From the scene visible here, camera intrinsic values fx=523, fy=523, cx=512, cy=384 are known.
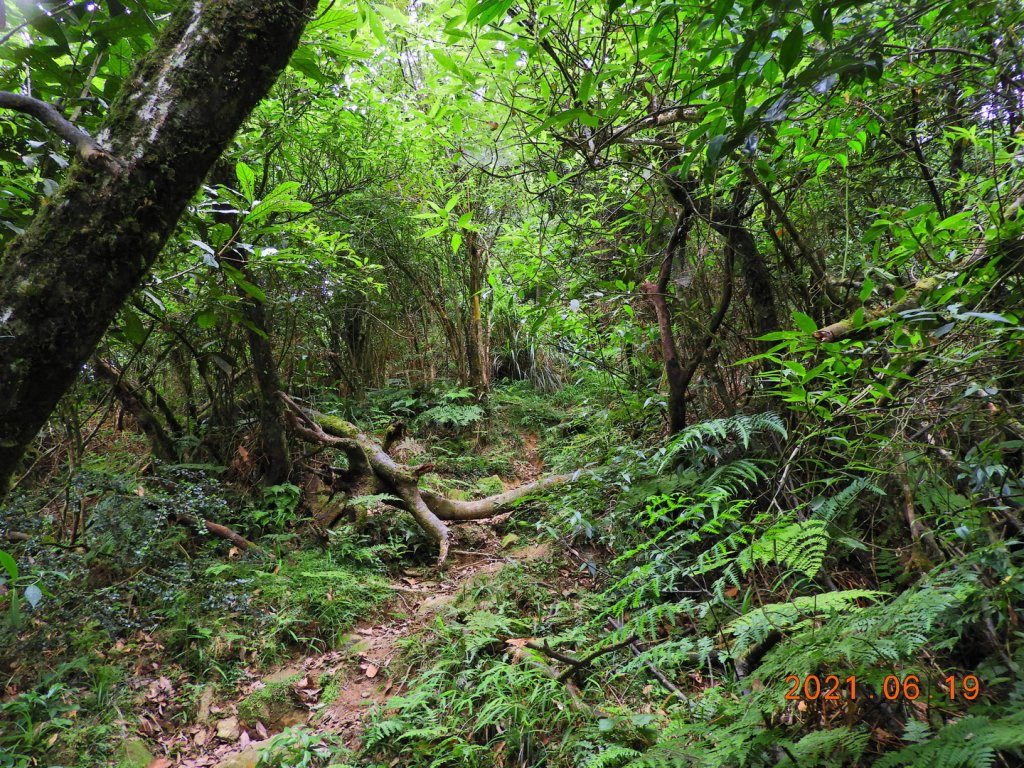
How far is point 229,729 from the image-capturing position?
9.70 feet

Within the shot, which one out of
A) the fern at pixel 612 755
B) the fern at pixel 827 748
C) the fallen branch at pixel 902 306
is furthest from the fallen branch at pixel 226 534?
the fallen branch at pixel 902 306

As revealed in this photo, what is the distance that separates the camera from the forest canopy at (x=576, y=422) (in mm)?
1260

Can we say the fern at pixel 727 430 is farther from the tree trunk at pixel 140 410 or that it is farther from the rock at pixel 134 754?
the tree trunk at pixel 140 410

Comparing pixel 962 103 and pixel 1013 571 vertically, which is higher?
pixel 962 103

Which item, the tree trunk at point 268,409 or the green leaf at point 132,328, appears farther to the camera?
the tree trunk at point 268,409

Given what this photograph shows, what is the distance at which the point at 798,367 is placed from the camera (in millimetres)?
1568

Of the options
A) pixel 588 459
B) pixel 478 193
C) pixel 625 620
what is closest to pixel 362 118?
pixel 478 193

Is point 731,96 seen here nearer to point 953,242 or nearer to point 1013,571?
point 953,242

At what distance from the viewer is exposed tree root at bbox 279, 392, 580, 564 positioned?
5.21 meters

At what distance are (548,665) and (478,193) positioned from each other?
223 inches

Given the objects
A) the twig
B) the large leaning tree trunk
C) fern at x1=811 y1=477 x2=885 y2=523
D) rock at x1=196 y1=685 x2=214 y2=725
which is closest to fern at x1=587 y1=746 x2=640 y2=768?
the twig

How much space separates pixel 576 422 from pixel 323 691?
128 inches

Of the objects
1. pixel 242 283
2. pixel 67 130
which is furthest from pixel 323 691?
pixel 67 130

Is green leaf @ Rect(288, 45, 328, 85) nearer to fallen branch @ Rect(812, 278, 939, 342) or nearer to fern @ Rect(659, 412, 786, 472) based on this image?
fallen branch @ Rect(812, 278, 939, 342)
